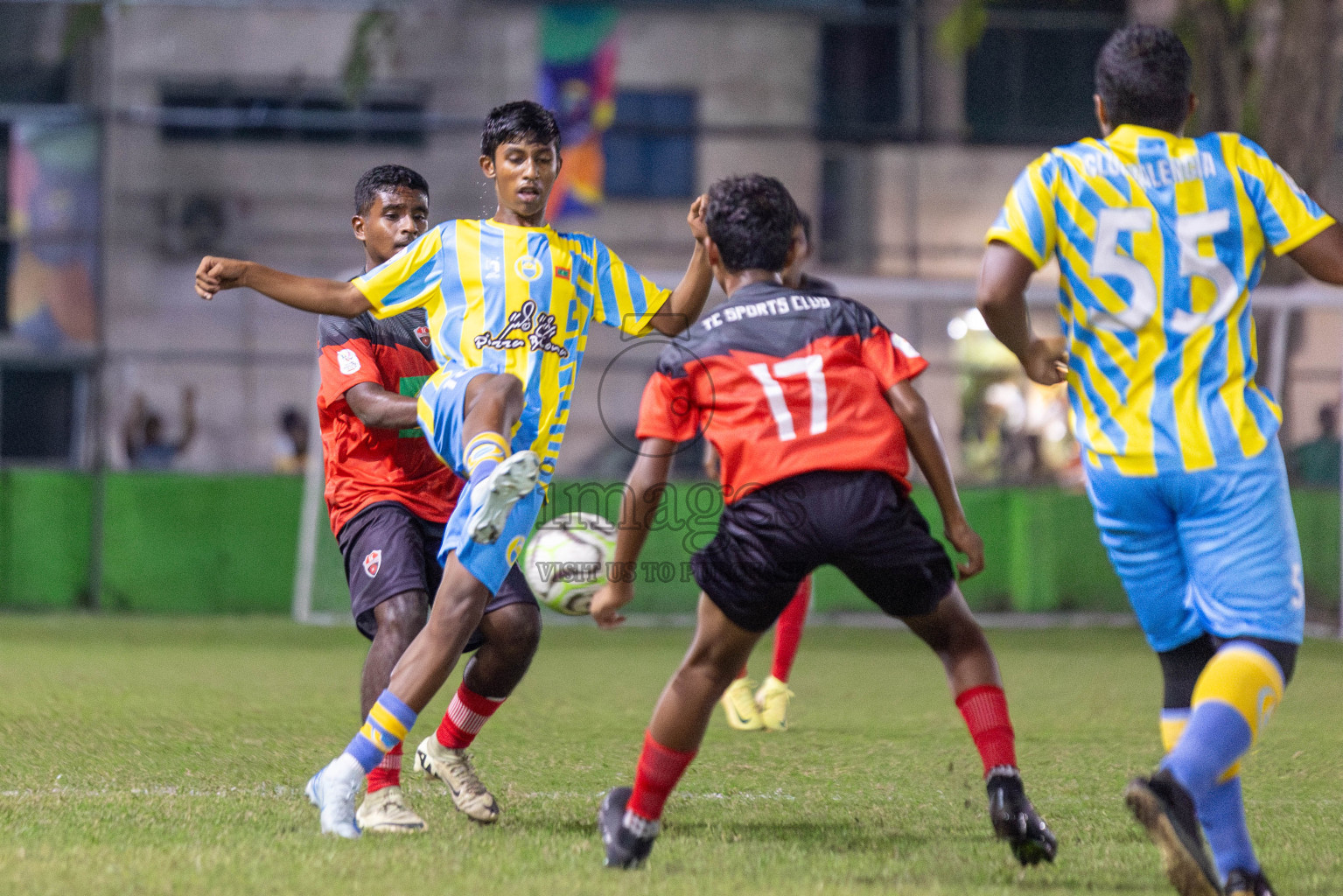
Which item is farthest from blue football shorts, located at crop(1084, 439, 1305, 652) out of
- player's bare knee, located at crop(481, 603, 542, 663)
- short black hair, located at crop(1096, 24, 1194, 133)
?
player's bare knee, located at crop(481, 603, 542, 663)

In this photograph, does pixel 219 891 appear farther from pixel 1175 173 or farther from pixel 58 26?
pixel 58 26

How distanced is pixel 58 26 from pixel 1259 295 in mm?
16980

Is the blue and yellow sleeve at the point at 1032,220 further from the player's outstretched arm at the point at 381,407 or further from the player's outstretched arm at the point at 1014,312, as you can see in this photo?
the player's outstretched arm at the point at 381,407

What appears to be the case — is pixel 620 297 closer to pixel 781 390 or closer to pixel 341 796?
pixel 781 390

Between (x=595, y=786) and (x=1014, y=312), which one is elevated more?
(x=1014, y=312)

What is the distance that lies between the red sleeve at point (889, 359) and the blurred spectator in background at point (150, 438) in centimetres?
1560

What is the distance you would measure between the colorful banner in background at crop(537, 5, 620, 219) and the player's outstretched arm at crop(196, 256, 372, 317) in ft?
58.6

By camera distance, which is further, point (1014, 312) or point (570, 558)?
point (570, 558)

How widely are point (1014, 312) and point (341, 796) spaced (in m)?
2.12

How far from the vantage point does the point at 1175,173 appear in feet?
11.7

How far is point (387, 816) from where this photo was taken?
441 centimetres

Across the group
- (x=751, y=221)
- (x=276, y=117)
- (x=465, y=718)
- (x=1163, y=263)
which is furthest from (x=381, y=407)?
(x=276, y=117)

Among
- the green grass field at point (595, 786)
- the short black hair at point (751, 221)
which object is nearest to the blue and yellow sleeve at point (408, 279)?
the short black hair at point (751, 221)

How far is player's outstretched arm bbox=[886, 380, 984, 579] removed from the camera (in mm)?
3838
